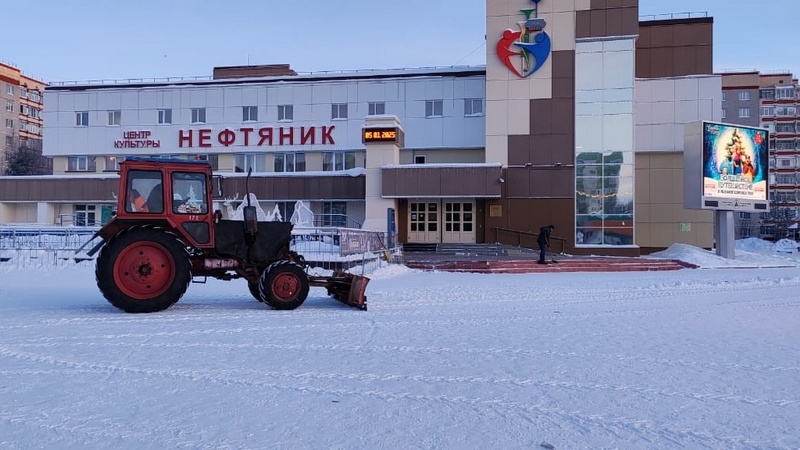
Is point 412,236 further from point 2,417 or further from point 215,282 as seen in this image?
point 2,417

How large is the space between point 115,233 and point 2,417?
6360 mm

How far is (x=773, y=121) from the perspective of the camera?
8394cm

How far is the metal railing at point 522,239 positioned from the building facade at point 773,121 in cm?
5455

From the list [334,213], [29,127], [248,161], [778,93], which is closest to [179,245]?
[334,213]

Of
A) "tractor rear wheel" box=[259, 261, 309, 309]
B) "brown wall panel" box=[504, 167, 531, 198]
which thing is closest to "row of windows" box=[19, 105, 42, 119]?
"brown wall panel" box=[504, 167, 531, 198]

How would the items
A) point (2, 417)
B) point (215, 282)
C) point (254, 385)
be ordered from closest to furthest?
point (2, 417), point (254, 385), point (215, 282)

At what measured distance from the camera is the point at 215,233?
1157 cm

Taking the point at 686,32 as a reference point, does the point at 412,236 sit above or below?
below

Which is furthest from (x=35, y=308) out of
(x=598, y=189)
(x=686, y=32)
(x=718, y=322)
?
(x=686, y=32)

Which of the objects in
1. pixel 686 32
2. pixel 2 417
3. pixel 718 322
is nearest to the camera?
pixel 2 417

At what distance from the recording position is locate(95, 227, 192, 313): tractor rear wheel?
1076 cm

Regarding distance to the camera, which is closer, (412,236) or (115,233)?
(115,233)

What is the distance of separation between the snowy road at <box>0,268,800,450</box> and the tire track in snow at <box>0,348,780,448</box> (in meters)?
0.02

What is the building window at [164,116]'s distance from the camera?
42.3 metres
